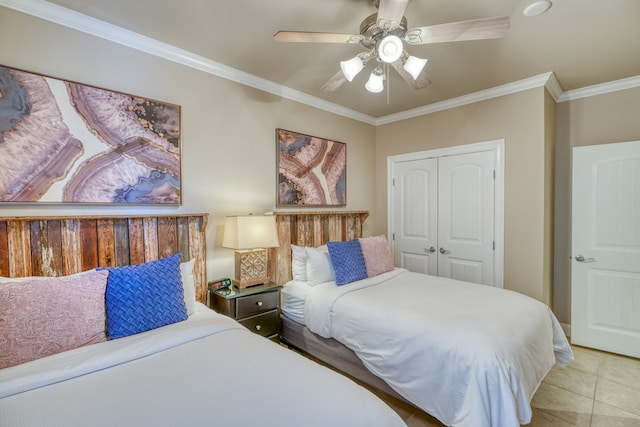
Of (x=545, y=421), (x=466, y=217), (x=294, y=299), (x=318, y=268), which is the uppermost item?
(x=466, y=217)

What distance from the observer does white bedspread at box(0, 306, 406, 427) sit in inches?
39.2

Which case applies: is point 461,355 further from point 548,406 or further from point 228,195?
point 228,195

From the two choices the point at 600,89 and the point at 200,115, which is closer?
the point at 200,115

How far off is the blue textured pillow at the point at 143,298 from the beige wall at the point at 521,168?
3.05 metres

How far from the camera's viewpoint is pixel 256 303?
7.98 feet

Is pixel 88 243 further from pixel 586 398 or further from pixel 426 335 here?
pixel 586 398

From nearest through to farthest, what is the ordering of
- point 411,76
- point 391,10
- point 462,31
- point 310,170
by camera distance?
point 391,10 < point 462,31 < point 411,76 < point 310,170

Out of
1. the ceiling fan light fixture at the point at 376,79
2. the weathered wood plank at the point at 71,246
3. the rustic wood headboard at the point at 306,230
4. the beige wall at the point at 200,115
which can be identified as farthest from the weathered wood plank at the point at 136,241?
the ceiling fan light fixture at the point at 376,79

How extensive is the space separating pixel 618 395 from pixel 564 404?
48 centimetres

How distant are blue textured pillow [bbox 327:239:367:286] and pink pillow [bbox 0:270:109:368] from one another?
1.70 metres

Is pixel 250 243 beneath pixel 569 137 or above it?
beneath

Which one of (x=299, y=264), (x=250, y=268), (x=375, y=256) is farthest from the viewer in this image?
(x=375, y=256)

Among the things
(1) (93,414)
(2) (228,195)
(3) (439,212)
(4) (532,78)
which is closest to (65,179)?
(2) (228,195)

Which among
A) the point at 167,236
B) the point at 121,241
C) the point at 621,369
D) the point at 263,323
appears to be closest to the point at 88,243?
the point at 121,241
